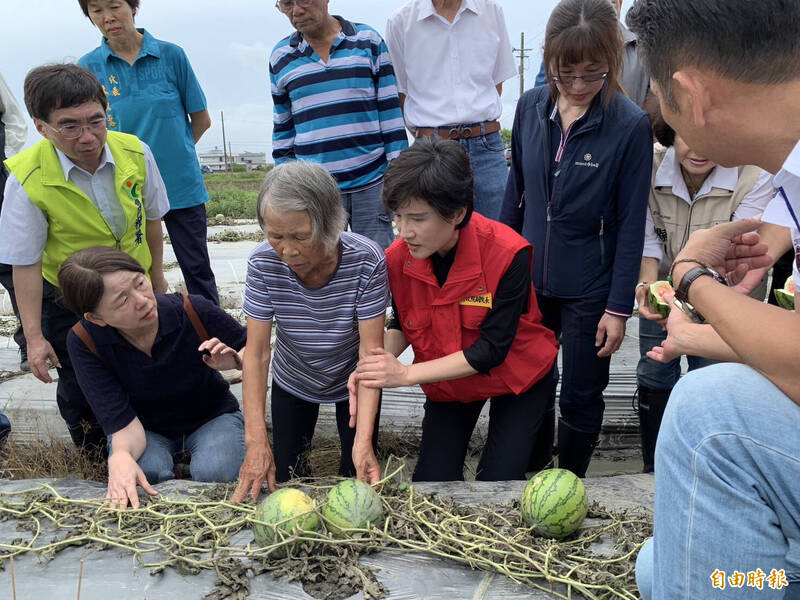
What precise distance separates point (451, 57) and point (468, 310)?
1912 mm

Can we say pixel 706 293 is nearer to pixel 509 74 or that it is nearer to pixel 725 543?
pixel 725 543

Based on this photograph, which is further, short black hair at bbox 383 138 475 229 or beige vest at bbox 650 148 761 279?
beige vest at bbox 650 148 761 279

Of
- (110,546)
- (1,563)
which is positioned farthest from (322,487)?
(1,563)

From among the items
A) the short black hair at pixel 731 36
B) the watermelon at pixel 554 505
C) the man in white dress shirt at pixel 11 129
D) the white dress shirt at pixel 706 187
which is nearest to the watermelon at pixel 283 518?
the watermelon at pixel 554 505

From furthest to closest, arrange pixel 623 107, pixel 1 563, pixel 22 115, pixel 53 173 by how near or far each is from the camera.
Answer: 1. pixel 22 115
2. pixel 53 173
3. pixel 623 107
4. pixel 1 563

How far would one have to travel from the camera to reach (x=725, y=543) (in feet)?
4.94

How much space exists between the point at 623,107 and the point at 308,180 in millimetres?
1490

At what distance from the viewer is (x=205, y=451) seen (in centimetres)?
338

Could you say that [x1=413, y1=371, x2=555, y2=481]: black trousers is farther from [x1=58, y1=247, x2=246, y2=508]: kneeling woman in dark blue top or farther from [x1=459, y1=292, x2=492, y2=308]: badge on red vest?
[x1=58, y1=247, x2=246, y2=508]: kneeling woman in dark blue top

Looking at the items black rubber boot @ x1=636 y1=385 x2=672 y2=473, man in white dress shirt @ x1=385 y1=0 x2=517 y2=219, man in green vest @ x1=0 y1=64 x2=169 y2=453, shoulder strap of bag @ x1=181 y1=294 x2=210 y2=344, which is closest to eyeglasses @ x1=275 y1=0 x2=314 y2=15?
man in white dress shirt @ x1=385 y1=0 x2=517 y2=219

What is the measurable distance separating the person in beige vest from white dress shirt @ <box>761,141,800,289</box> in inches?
69.6

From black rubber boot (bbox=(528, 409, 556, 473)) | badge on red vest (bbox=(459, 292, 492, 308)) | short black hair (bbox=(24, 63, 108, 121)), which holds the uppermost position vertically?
short black hair (bbox=(24, 63, 108, 121))

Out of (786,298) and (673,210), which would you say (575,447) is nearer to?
(673,210)

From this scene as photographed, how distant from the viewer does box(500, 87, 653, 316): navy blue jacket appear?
127 inches
